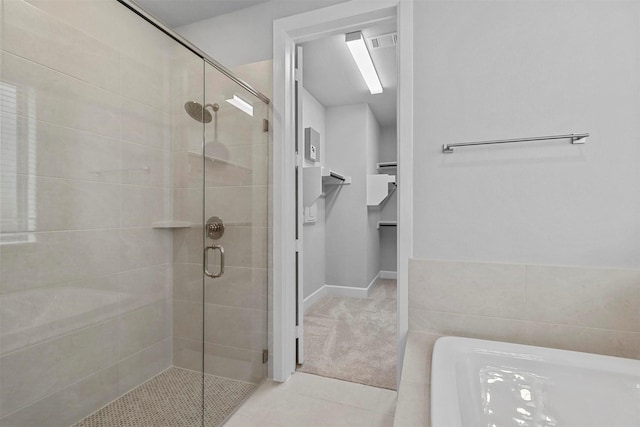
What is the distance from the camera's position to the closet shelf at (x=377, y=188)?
13.5ft

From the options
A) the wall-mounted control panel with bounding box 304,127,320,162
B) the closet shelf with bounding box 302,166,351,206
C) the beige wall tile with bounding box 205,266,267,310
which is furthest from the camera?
the wall-mounted control panel with bounding box 304,127,320,162

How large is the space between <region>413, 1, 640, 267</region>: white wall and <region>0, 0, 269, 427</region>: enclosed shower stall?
1054 millimetres

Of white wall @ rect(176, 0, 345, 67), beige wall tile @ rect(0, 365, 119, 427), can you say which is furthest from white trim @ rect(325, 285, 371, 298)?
white wall @ rect(176, 0, 345, 67)

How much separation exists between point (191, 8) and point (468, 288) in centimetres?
239

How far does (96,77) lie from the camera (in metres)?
1.45

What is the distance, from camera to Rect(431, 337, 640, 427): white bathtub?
1.08 metres

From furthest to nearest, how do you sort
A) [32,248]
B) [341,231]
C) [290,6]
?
1. [341,231]
2. [290,6]
3. [32,248]

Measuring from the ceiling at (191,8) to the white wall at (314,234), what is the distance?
1.32m

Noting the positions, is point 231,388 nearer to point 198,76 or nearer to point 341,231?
point 198,76

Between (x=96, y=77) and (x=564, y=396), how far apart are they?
7.68 ft

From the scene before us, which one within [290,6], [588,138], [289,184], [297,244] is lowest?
[297,244]

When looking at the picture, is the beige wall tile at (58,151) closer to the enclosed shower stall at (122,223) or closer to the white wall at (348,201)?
the enclosed shower stall at (122,223)

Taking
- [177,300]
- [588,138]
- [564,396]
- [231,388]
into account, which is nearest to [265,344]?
[231,388]

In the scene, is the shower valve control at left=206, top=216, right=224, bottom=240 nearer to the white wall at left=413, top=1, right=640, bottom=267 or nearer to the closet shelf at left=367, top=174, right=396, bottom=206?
the white wall at left=413, top=1, right=640, bottom=267
